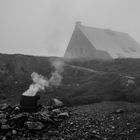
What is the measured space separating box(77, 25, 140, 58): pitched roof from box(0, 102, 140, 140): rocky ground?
24629 millimetres

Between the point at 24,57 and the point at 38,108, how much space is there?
486 inches

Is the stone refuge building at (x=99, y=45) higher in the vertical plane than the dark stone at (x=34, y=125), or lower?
higher

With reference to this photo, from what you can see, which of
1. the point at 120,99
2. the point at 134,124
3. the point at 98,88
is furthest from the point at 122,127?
the point at 98,88

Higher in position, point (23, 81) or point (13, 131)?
point (23, 81)

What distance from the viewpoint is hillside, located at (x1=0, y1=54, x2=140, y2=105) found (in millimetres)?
13180

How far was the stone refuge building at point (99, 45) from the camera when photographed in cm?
3334

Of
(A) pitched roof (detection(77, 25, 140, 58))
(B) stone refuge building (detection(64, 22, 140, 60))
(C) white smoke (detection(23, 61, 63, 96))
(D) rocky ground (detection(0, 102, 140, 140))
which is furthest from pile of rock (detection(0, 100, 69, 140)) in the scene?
(A) pitched roof (detection(77, 25, 140, 58))

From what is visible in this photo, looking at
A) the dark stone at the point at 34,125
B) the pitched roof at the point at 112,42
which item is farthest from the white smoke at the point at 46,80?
the pitched roof at the point at 112,42

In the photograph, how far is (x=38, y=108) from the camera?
10.8 metres

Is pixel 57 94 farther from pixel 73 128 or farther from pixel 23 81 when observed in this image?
pixel 73 128

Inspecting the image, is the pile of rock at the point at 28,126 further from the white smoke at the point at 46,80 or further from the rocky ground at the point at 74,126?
the white smoke at the point at 46,80

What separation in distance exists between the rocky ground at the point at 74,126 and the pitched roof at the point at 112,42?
80.8ft

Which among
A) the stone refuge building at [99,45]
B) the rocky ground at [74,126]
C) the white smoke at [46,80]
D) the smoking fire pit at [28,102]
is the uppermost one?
the stone refuge building at [99,45]

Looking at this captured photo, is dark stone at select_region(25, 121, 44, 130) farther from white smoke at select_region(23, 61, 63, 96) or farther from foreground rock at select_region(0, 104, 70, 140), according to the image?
white smoke at select_region(23, 61, 63, 96)
